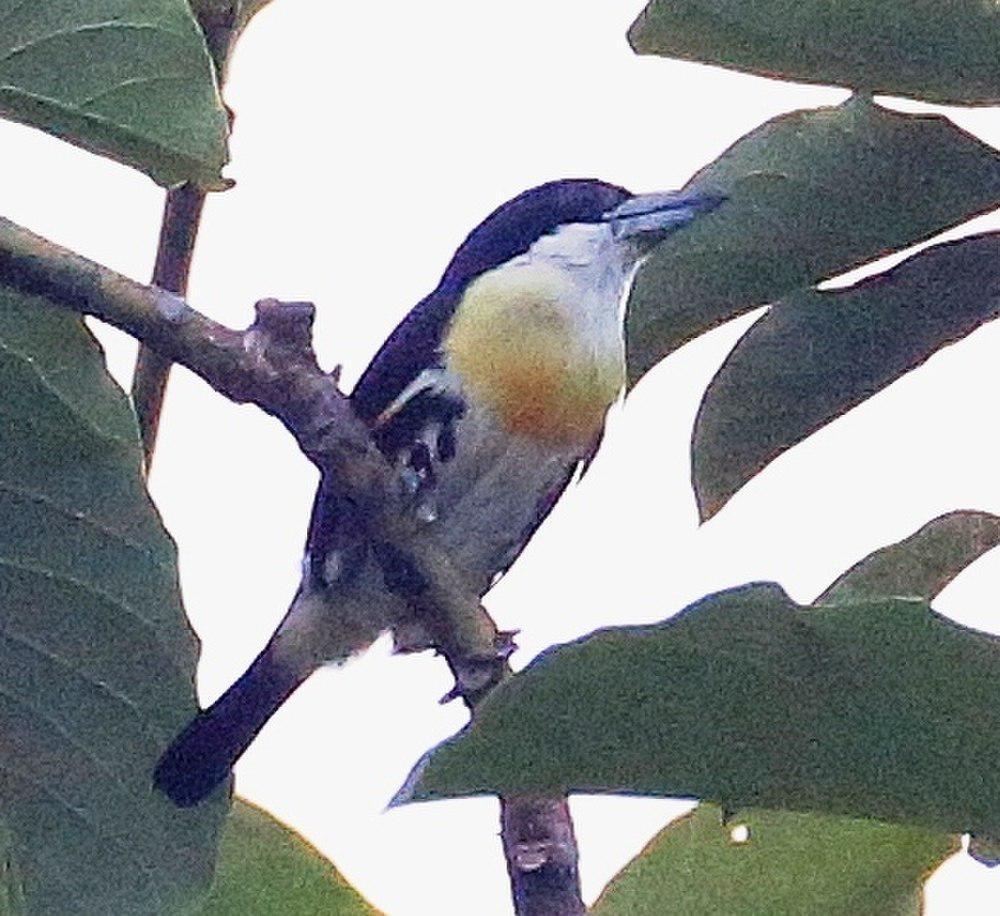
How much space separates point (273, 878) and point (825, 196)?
51 centimetres

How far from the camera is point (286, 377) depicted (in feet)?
3.46

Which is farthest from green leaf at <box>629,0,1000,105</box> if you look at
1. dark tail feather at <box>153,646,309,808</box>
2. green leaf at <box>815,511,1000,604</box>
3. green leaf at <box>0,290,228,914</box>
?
dark tail feather at <box>153,646,309,808</box>

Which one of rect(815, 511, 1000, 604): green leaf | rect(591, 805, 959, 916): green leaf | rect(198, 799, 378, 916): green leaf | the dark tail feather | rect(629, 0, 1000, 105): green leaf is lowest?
the dark tail feather

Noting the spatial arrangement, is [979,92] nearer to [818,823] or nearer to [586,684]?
Answer: [818,823]

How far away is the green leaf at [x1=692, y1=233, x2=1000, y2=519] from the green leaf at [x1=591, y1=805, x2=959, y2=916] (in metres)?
0.33

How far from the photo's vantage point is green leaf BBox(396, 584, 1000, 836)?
0.68 metres

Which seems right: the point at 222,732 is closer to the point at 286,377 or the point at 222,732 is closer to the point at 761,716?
the point at 286,377

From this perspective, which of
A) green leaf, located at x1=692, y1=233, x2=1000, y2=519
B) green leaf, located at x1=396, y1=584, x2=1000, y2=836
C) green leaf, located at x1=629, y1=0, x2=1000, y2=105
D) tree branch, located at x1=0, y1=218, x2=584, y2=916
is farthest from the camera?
green leaf, located at x1=692, y1=233, x2=1000, y2=519

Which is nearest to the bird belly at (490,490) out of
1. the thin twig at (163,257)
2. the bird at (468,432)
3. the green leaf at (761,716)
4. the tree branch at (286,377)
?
the bird at (468,432)

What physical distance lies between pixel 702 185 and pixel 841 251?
10 cm

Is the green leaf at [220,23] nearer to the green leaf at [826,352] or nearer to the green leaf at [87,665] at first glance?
the green leaf at [87,665]

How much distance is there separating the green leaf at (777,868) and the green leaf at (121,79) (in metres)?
0.44

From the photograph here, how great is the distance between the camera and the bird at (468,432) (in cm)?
213

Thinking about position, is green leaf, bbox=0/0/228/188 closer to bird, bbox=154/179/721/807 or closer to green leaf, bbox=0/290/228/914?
green leaf, bbox=0/290/228/914
